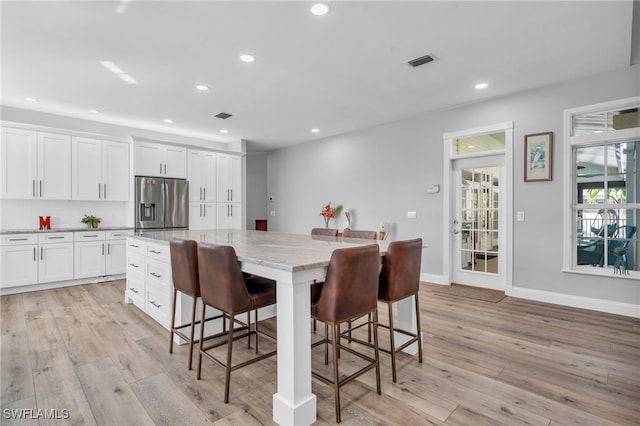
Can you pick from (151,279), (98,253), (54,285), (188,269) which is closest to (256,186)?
(98,253)

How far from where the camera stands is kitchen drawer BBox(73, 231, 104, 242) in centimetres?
474

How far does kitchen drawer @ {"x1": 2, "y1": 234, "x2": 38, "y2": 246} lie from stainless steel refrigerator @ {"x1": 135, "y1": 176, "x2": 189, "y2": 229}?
1.28m

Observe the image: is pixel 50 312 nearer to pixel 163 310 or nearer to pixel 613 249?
pixel 163 310

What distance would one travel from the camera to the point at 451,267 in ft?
15.7

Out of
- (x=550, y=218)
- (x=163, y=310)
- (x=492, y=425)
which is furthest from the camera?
(x=550, y=218)

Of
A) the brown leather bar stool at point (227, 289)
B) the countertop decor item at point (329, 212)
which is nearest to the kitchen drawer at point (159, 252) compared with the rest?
the brown leather bar stool at point (227, 289)

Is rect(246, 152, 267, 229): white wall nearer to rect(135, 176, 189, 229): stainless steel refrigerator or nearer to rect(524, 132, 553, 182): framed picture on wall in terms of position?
rect(135, 176, 189, 229): stainless steel refrigerator

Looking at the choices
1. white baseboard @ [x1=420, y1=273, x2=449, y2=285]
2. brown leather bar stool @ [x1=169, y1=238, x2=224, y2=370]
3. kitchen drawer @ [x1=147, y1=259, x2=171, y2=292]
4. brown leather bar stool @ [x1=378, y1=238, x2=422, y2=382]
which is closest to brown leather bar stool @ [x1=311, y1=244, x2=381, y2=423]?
brown leather bar stool @ [x1=378, y1=238, x2=422, y2=382]

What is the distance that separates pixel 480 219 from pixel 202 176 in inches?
195

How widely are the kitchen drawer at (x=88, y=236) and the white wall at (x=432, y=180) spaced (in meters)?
3.69

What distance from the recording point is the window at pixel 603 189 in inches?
136

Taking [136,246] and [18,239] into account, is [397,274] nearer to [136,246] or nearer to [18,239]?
[136,246]

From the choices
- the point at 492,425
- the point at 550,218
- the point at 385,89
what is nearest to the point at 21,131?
the point at 385,89

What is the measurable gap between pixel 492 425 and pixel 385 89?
11.5 ft
